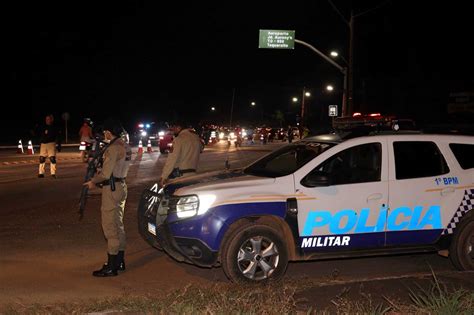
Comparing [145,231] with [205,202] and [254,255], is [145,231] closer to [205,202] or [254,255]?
[205,202]

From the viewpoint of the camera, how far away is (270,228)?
6652mm

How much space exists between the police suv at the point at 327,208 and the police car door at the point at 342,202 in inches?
0.4

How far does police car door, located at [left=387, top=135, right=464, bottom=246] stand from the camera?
23.1 feet

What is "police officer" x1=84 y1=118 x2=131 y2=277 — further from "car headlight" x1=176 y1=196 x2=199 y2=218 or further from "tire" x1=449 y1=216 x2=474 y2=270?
"tire" x1=449 y1=216 x2=474 y2=270

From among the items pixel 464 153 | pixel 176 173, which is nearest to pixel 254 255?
pixel 464 153

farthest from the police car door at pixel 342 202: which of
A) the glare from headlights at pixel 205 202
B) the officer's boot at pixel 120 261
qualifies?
the officer's boot at pixel 120 261

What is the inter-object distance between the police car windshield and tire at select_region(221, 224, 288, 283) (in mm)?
749

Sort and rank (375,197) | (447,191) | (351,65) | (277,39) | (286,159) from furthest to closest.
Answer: (277,39), (351,65), (286,159), (447,191), (375,197)

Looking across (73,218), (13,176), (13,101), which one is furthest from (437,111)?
(73,218)

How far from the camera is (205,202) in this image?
6602 mm

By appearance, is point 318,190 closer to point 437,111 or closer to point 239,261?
point 239,261

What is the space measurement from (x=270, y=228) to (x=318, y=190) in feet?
2.27

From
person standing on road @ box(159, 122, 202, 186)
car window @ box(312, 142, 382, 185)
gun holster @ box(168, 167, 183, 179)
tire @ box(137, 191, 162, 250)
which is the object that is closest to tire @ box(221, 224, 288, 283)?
car window @ box(312, 142, 382, 185)

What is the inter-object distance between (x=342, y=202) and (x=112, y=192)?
2671mm
